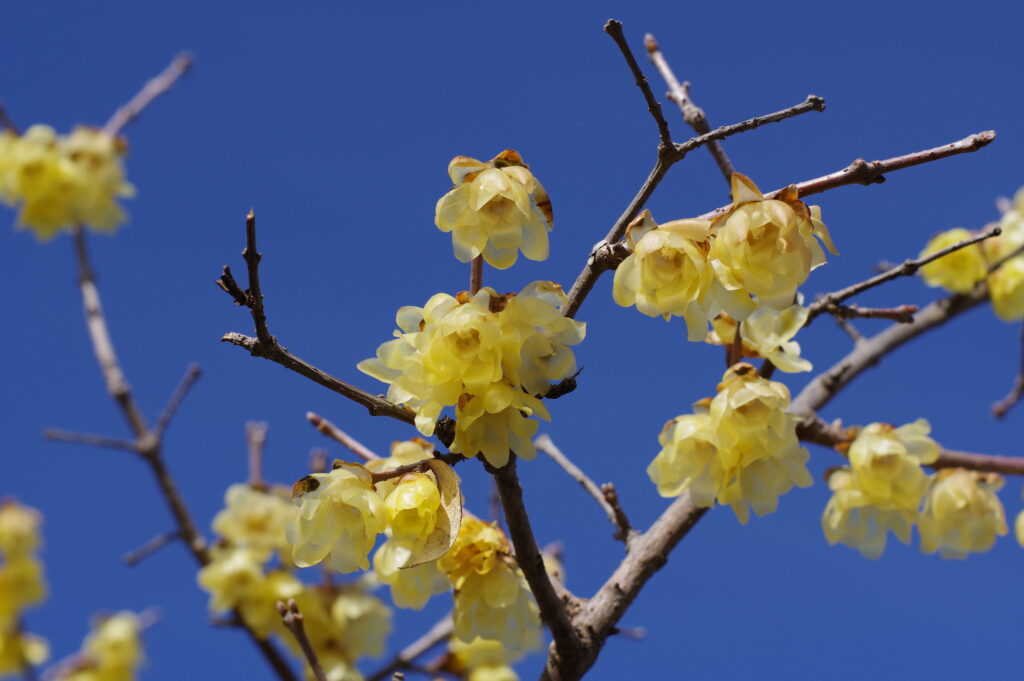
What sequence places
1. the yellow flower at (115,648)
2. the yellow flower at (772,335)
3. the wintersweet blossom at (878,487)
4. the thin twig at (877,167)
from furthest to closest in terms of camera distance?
Result: the yellow flower at (115,648) < the wintersweet blossom at (878,487) < the yellow flower at (772,335) < the thin twig at (877,167)

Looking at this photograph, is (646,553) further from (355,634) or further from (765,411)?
(355,634)

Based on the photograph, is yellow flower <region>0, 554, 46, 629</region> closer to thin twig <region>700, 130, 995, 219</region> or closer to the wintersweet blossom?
the wintersweet blossom

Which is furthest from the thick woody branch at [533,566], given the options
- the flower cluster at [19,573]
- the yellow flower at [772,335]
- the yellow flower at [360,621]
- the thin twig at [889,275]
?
the flower cluster at [19,573]

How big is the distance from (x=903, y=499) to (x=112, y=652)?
4.17 m

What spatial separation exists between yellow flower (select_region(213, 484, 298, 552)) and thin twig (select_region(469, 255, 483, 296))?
216cm

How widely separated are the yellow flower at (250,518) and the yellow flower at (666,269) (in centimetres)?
231

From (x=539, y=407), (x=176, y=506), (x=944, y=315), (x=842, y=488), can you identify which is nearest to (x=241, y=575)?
(x=176, y=506)

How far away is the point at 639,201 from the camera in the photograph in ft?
3.72

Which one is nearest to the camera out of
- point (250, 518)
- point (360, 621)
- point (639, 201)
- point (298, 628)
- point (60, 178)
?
point (639, 201)

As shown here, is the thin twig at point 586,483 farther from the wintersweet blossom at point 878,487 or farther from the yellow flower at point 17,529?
the yellow flower at point 17,529

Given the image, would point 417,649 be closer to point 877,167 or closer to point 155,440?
point 155,440

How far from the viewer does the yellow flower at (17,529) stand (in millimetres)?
4734

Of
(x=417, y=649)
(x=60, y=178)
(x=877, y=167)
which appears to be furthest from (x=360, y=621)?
(x=60, y=178)

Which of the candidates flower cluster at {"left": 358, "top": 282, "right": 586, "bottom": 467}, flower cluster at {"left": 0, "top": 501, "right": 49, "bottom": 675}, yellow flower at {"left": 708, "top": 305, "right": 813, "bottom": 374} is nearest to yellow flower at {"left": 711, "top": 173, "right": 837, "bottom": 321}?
flower cluster at {"left": 358, "top": 282, "right": 586, "bottom": 467}
